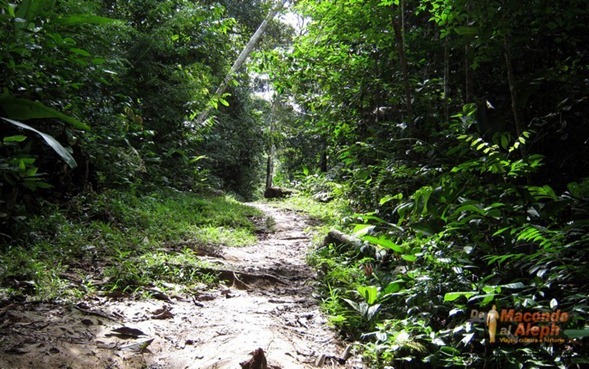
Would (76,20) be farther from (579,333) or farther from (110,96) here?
(579,333)

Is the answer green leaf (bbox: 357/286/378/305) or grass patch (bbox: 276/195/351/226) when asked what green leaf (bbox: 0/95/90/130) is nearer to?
green leaf (bbox: 357/286/378/305)

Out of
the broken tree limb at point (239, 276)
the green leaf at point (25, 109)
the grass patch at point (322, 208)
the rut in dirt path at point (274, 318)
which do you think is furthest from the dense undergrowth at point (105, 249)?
the grass patch at point (322, 208)

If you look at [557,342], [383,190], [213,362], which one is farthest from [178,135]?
[557,342]

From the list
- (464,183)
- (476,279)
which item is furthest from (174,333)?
(464,183)

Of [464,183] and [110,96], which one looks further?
[110,96]

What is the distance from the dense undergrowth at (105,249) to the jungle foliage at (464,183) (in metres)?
1.59

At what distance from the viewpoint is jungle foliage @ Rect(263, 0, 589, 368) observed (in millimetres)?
1998

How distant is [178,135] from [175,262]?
20.0 feet

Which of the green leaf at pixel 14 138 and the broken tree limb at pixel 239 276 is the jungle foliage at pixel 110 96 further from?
the broken tree limb at pixel 239 276

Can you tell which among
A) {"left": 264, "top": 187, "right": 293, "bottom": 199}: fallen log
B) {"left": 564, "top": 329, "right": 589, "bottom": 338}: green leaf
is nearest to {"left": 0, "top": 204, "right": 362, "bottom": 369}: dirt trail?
{"left": 564, "top": 329, "right": 589, "bottom": 338}: green leaf

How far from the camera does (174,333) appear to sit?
8.23 feet

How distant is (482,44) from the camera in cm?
365

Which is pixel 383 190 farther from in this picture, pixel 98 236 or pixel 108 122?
pixel 108 122

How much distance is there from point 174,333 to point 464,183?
8.32 feet
